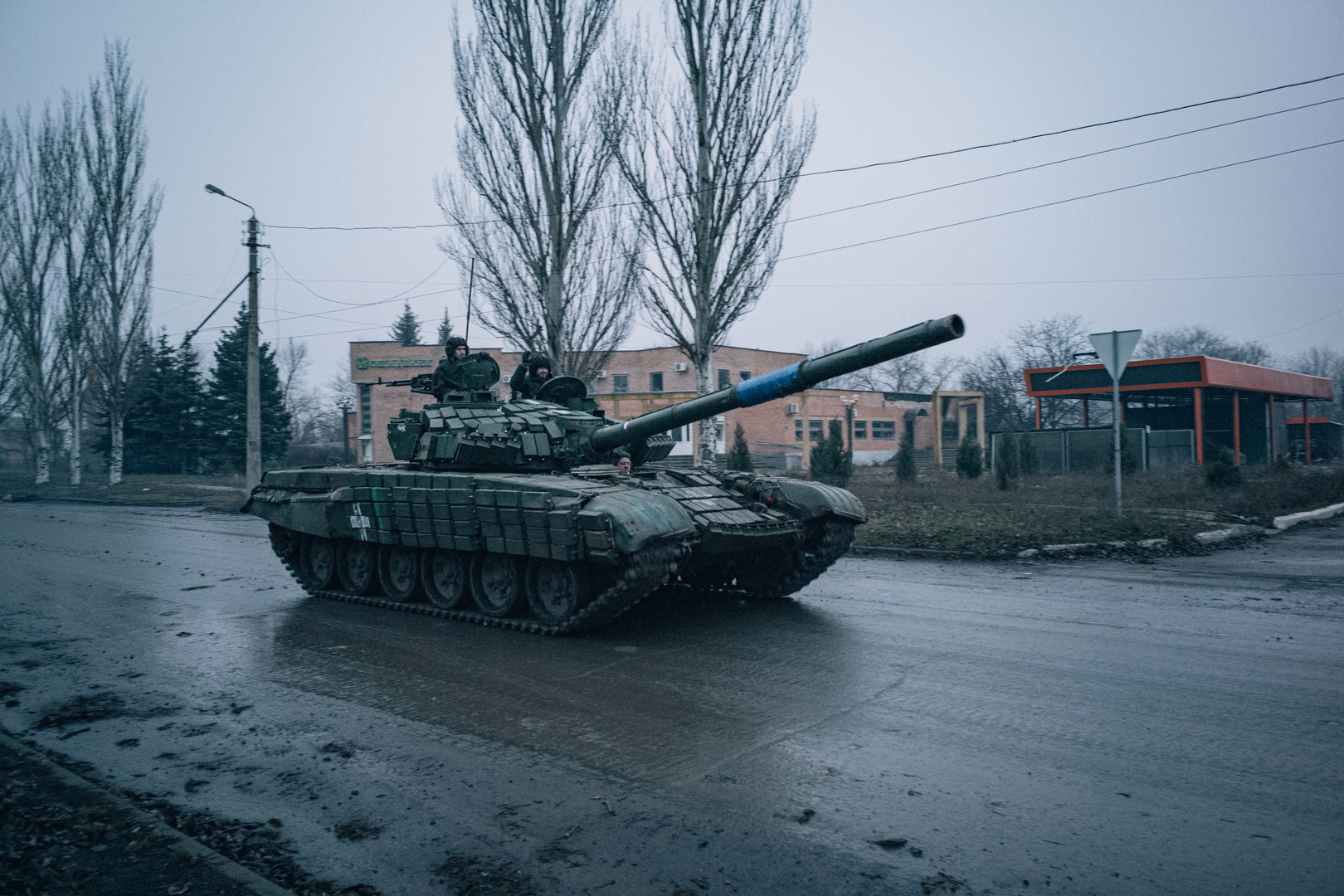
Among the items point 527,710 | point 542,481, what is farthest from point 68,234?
point 527,710

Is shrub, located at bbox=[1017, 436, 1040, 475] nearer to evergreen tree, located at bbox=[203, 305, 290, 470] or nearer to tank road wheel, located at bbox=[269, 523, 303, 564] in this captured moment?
tank road wheel, located at bbox=[269, 523, 303, 564]

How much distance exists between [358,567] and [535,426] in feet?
8.94

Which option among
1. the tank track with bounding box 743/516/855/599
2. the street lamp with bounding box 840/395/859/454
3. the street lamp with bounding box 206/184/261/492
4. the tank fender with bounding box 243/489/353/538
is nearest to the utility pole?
the street lamp with bounding box 206/184/261/492

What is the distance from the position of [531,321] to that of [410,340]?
150ft

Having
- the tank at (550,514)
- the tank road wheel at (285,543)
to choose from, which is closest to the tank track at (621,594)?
the tank at (550,514)

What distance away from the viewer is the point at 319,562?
10.0m

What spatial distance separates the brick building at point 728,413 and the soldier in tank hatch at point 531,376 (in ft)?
85.7

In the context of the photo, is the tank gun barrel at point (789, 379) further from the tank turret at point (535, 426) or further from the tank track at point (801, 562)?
the tank track at point (801, 562)

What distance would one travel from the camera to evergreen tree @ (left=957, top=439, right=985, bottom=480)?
72.6 feet

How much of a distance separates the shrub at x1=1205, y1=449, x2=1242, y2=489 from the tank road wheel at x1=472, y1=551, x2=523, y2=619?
50.8 ft

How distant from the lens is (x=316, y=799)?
385 centimetres

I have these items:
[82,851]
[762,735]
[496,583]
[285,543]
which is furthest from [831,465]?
[82,851]

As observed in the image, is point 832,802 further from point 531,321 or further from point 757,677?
point 531,321

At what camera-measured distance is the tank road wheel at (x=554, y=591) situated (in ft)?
23.3
